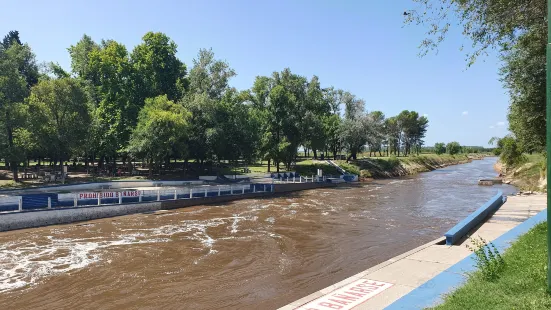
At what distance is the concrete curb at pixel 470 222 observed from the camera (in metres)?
15.1

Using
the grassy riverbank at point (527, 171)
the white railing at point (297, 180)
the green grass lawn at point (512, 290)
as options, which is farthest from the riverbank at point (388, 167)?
the green grass lawn at point (512, 290)

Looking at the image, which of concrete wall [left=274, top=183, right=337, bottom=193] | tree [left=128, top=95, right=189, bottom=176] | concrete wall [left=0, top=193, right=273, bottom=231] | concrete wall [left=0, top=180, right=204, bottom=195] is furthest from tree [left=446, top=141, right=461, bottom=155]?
concrete wall [left=0, top=193, right=273, bottom=231]

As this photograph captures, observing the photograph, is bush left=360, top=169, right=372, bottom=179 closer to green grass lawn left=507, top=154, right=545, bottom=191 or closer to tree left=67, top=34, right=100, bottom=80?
green grass lawn left=507, top=154, right=545, bottom=191

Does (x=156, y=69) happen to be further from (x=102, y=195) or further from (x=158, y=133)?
(x=102, y=195)

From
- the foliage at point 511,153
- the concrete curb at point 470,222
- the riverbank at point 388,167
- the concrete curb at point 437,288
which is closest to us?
the concrete curb at point 437,288

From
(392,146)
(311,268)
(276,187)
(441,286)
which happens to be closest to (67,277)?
(311,268)

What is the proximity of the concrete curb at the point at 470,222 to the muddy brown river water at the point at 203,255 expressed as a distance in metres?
2.58

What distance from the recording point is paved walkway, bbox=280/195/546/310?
884 cm

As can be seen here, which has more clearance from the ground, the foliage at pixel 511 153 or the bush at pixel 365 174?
the foliage at pixel 511 153

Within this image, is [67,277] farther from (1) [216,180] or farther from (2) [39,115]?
(1) [216,180]

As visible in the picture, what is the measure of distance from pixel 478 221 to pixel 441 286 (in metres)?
11.9

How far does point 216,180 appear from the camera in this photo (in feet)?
155

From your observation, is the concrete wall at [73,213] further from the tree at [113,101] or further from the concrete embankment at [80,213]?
the tree at [113,101]

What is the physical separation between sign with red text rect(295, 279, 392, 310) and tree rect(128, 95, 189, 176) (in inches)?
1280
